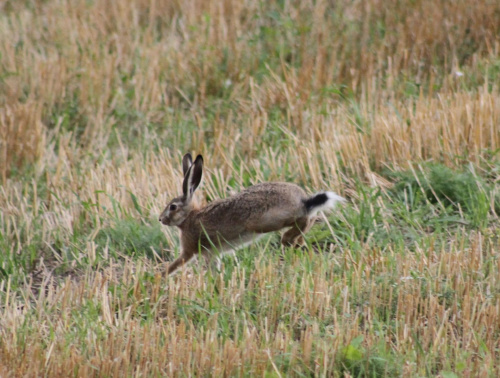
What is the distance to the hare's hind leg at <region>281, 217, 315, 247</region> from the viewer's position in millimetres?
5383

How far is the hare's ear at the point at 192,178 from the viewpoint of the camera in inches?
217

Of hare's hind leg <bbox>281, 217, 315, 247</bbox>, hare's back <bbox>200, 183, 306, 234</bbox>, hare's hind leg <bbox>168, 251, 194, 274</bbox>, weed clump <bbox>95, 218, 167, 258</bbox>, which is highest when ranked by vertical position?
hare's back <bbox>200, 183, 306, 234</bbox>

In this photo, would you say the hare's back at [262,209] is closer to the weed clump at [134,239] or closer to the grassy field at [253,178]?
the grassy field at [253,178]

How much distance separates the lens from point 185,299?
493 centimetres

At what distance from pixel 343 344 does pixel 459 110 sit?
11.6 feet

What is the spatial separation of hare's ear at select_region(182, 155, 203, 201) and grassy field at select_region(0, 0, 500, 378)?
544 millimetres

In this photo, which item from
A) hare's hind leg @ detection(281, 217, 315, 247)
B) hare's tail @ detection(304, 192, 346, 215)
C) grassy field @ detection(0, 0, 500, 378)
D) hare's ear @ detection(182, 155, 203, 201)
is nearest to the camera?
grassy field @ detection(0, 0, 500, 378)

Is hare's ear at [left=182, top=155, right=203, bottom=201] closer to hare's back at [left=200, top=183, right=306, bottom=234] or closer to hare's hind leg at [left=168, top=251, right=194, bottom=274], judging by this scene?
hare's back at [left=200, top=183, right=306, bottom=234]

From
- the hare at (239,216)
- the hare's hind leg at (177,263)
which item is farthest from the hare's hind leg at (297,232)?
the hare's hind leg at (177,263)

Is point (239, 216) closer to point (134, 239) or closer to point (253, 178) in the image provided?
point (134, 239)

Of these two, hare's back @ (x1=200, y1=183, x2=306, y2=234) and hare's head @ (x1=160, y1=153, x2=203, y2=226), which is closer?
hare's back @ (x1=200, y1=183, x2=306, y2=234)

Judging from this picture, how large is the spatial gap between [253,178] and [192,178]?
123cm

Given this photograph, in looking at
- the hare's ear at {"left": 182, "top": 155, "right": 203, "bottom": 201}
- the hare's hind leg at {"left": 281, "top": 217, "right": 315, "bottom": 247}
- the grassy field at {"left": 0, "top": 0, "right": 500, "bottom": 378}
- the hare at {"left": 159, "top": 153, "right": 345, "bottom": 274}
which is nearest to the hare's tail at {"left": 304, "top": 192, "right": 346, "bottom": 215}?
the hare at {"left": 159, "top": 153, "right": 345, "bottom": 274}

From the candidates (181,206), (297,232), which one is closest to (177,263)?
(181,206)
